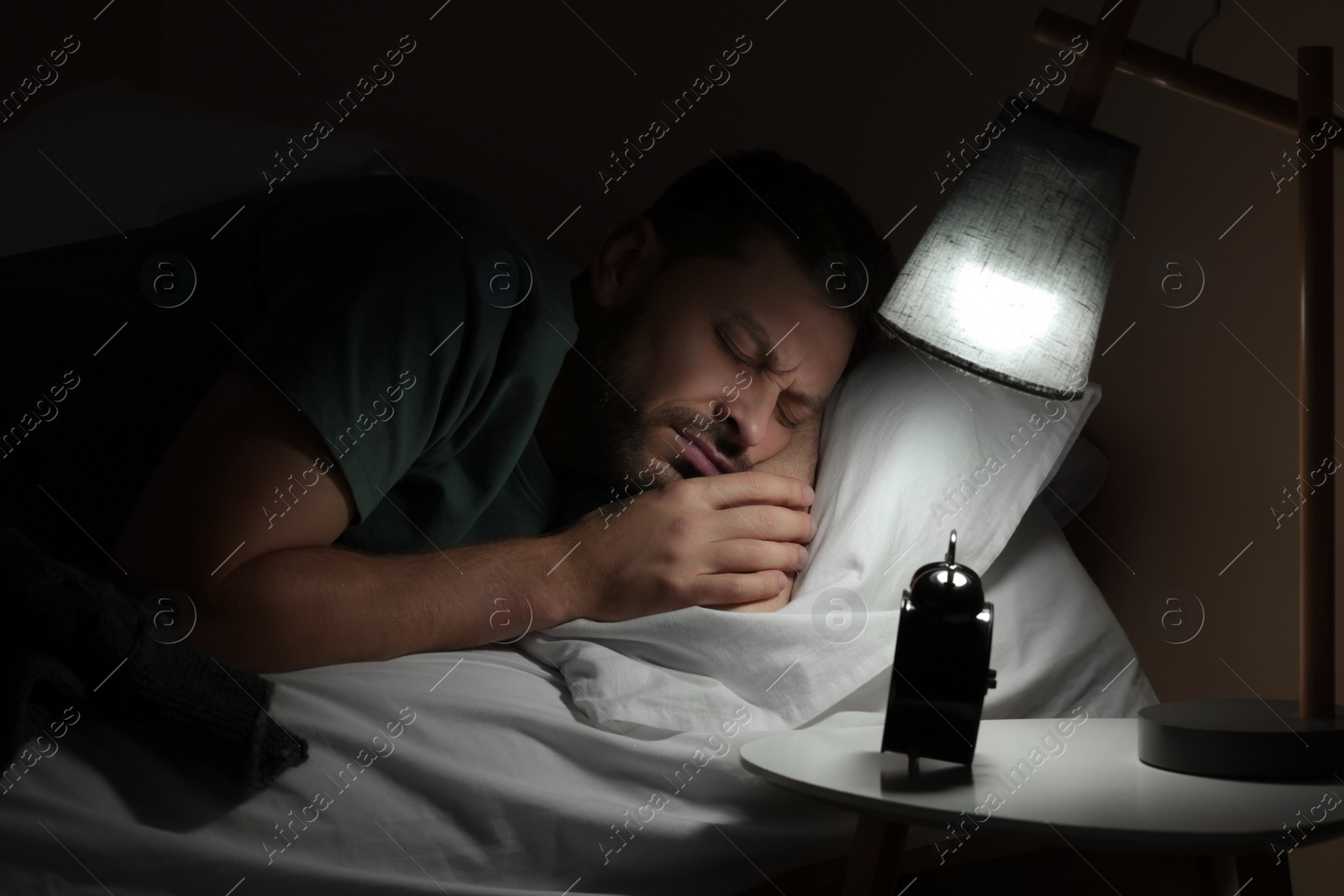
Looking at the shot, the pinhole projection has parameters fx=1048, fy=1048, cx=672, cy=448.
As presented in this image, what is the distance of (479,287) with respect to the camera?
0.92 metres

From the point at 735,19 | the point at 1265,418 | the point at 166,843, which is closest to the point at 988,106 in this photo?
the point at 735,19

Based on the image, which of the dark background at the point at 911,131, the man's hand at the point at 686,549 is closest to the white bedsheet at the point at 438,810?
the man's hand at the point at 686,549

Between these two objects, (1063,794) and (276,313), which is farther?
(276,313)

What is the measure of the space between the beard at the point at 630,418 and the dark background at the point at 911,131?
0.31 m

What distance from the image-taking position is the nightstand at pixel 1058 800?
64 cm

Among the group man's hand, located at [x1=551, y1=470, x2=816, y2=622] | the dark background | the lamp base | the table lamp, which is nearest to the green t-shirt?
man's hand, located at [x1=551, y1=470, x2=816, y2=622]

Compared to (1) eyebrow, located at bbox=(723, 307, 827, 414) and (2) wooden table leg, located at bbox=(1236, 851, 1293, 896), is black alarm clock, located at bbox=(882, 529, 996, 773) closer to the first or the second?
(2) wooden table leg, located at bbox=(1236, 851, 1293, 896)

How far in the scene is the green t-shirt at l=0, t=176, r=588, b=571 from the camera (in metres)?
0.90

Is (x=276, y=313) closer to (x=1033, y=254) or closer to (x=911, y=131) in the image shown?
(x=1033, y=254)

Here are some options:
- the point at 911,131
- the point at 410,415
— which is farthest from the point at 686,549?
the point at 911,131

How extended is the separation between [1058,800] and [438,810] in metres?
0.42

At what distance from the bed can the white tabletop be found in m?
0.09

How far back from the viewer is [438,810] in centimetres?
74

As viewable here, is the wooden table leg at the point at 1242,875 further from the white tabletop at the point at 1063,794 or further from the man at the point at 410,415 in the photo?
the man at the point at 410,415
